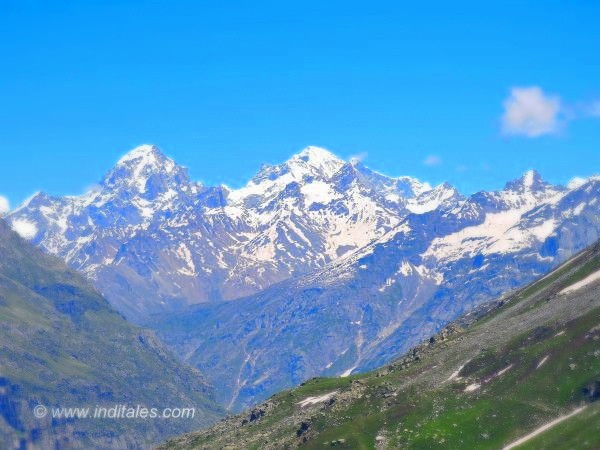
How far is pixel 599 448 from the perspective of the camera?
18525cm

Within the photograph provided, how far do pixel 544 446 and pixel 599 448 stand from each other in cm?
1348

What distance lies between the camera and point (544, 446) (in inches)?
7736
